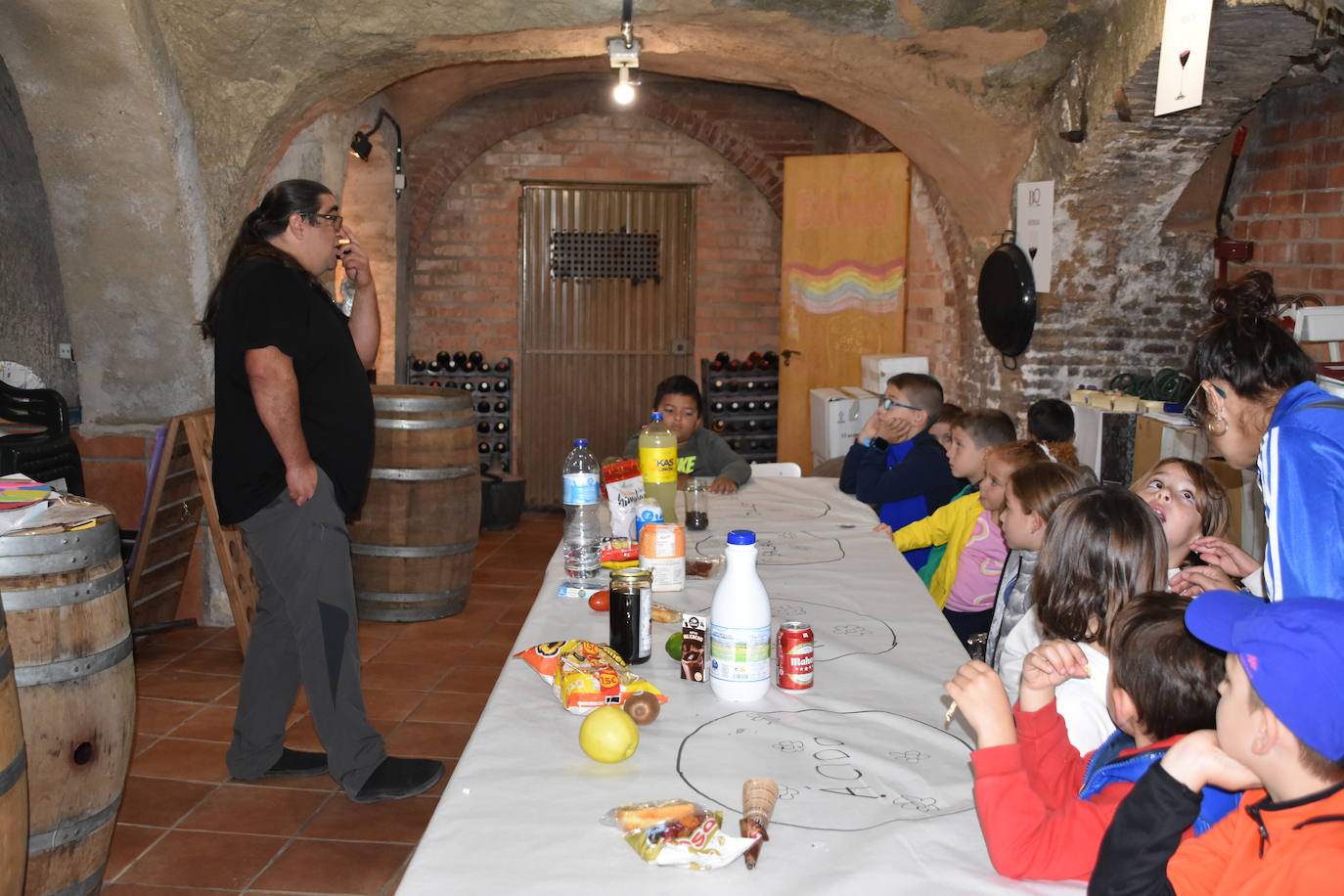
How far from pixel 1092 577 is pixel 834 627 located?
60cm

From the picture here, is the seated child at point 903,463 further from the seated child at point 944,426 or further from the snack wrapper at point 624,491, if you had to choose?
the snack wrapper at point 624,491

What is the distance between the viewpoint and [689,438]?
4.48m

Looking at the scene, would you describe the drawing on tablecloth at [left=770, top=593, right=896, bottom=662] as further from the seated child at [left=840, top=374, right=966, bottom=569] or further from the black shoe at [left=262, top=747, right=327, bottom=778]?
the black shoe at [left=262, top=747, right=327, bottom=778]

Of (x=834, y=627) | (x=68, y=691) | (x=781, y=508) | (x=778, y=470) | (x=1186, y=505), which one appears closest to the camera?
(x=68, y=691)

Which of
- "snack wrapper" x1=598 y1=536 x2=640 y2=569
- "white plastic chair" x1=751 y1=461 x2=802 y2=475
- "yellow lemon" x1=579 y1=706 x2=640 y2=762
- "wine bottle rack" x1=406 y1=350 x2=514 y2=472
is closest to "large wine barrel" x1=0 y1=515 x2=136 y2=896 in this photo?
"snack wrapper" x1=598 y1=536 x2=640 y2=569

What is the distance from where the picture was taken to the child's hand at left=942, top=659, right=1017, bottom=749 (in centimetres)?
148

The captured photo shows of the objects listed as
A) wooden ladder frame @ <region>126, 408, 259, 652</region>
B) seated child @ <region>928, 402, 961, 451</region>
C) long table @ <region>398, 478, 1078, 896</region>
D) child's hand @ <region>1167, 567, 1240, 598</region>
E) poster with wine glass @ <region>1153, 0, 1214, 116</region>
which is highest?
poster with wine glass @ <region>1153, 0, 1214, 116</region>

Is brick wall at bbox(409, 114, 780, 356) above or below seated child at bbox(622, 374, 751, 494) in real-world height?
above

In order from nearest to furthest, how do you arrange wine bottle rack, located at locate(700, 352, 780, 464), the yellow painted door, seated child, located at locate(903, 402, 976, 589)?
seated child, located at locate(903, 402, 976, 589) < the yellow painted door < wine bottle rack, located at locate(700, 352, 780, 464)

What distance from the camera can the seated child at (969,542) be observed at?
3205 mm

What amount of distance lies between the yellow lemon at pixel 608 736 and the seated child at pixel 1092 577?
757 millimetres

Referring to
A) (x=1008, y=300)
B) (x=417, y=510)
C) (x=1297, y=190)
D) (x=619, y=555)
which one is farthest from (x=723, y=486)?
(x=1297, y=190)

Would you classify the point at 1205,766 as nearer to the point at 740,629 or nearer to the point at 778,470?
the point at 740,629

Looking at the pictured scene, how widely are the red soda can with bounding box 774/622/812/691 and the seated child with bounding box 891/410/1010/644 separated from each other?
3.89 feet
